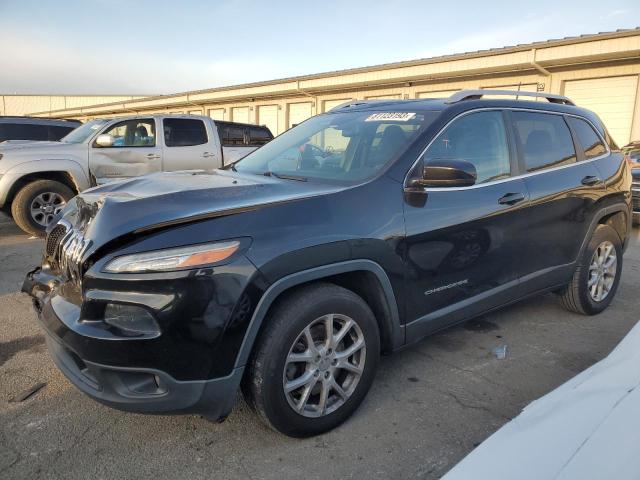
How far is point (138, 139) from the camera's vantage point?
323 inches

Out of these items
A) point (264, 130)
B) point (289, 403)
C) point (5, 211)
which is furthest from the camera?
point (264, 130)

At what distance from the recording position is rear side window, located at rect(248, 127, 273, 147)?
9867mm

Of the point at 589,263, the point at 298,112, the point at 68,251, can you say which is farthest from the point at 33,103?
the point at 589,263

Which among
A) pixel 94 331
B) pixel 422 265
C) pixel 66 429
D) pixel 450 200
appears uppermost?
pixel 450 200

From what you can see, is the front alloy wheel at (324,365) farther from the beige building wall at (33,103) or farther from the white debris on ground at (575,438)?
the beige building wall at (33,103)

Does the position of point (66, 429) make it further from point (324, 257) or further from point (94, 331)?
point (324, 257)

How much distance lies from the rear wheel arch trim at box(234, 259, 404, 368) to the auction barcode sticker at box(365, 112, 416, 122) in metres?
1.12

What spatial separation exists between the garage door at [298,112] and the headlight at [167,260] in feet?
64.2

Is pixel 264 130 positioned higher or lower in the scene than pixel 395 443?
higher

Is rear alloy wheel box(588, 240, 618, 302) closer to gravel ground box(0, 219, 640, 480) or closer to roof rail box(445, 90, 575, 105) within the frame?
gravel ground box(0, 219, 640, 480)

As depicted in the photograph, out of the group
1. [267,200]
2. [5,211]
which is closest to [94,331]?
[267,200]

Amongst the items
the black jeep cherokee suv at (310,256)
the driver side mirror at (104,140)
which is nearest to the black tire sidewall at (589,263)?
the black jeep cherokee suv at (310,256)

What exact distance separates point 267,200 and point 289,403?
3.28 ft

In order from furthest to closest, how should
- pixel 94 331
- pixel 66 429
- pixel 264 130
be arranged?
pixel 264 130
pixel 66 429
pixel 94 331
